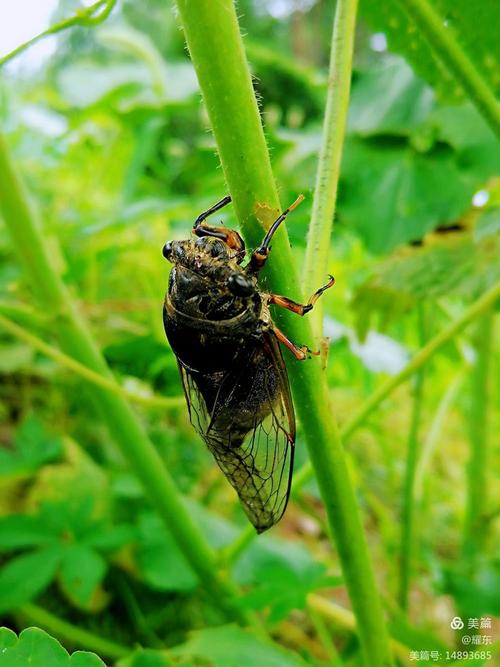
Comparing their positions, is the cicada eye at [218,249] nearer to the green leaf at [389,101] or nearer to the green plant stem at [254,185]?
the green plant stem at [254,185]

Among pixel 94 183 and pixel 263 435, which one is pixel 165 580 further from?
pixel 94 183

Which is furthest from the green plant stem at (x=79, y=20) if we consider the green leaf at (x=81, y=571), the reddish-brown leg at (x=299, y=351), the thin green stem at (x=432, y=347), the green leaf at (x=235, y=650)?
the green leaf at (x=81, y=571)

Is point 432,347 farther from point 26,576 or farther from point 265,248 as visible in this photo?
point 26,576

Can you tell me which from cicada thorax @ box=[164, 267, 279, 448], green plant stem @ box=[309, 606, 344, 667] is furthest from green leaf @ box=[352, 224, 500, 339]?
green plant stem @ box=[309, 606, 344, 667]

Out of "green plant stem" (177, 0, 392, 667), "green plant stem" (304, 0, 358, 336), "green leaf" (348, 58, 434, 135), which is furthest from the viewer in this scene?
"green leaf" (348, 58, 434, 135)

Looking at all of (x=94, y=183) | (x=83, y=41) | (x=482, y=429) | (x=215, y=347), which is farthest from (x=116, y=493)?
(x=83, y=41)

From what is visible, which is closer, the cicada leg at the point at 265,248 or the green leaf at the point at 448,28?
the cicada leg at the point at 265,248

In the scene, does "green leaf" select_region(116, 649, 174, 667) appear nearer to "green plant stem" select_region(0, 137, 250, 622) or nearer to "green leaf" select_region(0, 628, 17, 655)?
"green plant stem" select_region(0, 137, 250, 622)

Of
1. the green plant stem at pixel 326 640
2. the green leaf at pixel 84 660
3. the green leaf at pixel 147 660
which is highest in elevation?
the green plant stem at pixel 326 640
